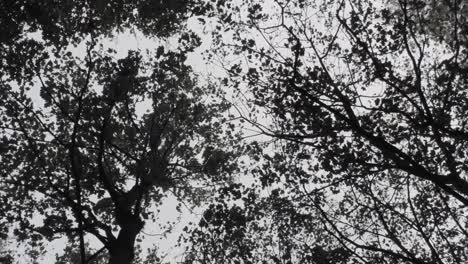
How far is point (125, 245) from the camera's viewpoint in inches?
355

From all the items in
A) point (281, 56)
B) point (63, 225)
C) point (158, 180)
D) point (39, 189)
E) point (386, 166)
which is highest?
point (281, 56)

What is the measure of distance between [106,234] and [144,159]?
2.55m

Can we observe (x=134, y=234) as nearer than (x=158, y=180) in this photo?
Yes

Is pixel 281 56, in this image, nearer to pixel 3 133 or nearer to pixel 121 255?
pixel 121 255

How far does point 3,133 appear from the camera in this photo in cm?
1122

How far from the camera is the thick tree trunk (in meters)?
8.71

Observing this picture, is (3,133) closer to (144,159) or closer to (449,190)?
(144,159)

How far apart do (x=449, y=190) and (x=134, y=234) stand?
23.9 feet

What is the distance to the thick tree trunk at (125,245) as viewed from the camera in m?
8.71

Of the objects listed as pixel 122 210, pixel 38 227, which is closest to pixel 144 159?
pixel 122 210

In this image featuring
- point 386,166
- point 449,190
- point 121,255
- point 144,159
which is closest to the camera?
point 449,190

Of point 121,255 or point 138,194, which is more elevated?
point 138,194

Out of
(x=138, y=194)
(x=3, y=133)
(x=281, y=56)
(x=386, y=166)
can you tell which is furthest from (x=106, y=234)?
(x=386, y=166)

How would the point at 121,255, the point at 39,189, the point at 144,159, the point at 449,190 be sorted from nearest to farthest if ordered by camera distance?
1. the point at 449,190
2. the point at 121,255
3. the point at 39,189
4. the point at 144,159
